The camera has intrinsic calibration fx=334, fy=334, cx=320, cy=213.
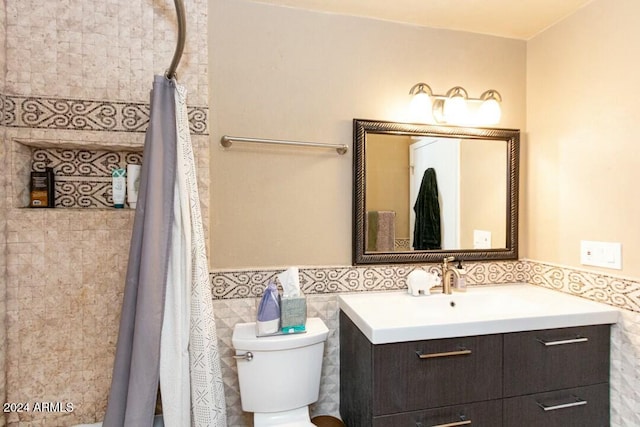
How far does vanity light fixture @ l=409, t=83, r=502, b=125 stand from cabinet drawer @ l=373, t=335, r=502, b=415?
1122 mm

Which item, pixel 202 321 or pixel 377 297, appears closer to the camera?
pixel 202 321

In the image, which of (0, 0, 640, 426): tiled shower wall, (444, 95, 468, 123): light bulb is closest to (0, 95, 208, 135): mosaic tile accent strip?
(0, 0, 640, 426): tiled shower wall

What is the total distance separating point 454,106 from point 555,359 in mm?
1256

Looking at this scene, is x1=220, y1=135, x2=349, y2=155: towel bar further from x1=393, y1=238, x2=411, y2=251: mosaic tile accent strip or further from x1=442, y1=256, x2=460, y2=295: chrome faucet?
x1=442, y1=256, x2=460, y2=295: chrome faucet

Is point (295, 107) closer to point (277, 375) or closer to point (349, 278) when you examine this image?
point (349, 278)

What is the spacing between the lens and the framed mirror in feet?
5.68

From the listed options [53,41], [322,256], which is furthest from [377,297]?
[53,41]

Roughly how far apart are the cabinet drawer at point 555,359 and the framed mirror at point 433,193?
1.84 feet

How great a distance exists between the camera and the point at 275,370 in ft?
4.55

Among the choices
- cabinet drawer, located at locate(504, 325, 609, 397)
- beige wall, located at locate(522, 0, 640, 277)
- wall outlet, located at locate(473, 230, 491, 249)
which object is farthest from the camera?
wall outlet, located at locate(473, 230, 491, 249)

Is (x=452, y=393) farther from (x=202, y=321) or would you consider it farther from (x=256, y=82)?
(x=256, y=82)

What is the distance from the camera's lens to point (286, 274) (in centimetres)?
146

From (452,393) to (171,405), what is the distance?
3.49 feet

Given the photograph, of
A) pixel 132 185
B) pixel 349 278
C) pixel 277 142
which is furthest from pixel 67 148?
pixel 349 278
